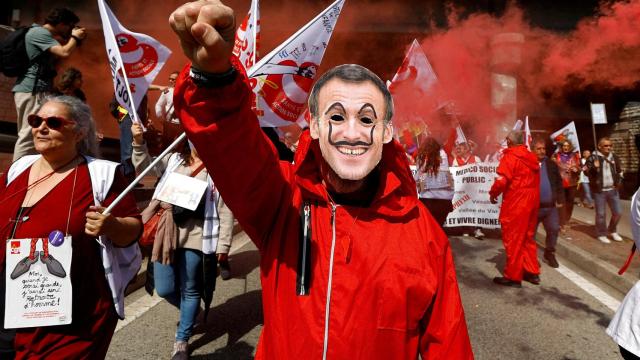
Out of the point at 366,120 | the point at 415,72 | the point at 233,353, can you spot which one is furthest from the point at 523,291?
the point at 366,120

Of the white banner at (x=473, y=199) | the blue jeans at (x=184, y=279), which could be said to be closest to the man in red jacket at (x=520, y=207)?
the white banner at (x=473, y=199)

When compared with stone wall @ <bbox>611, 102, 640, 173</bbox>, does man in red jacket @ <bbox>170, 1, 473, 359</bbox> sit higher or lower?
lower

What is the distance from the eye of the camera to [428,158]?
6191mm

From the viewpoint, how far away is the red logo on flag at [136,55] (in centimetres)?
293

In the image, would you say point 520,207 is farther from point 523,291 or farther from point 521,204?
point 523,291

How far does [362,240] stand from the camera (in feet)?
4.64

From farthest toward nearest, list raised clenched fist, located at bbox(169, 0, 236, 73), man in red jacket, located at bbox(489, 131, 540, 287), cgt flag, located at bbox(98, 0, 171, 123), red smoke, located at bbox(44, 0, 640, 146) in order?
red smoke, located at bbox(44, 0, 640, 146)
man in red jacket, located at bbox(489, 131, 540, 287)
cgt flag, located at bbox(98, 0, 171, 123)
raised clenched fist, located at bbox(169, 0, 236, 73)

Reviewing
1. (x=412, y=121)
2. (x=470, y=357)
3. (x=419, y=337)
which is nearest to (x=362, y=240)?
(x=419, y=337)

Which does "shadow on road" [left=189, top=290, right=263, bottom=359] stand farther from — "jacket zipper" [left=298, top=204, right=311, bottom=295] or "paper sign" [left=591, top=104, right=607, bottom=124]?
"paper sign" [left=591, top=104, right=607, bottom=124]

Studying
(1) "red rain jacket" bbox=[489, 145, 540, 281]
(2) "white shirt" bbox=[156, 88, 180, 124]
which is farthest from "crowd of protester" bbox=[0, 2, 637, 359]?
(1) "red rain jacket" bbox=[489, 145, 540, 281]

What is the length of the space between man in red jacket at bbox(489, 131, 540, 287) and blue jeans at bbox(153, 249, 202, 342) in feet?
12.5

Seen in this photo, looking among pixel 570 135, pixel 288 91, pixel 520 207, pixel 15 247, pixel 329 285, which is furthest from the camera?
pixel 570 135

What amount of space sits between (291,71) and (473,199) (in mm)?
5981

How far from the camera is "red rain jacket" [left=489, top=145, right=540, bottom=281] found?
→ 5.41m
